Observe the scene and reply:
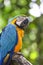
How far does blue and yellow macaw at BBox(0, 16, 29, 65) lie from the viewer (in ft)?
4.08

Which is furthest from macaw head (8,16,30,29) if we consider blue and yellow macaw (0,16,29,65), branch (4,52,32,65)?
branch (4,52,32,65)

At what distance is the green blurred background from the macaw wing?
0.18 m

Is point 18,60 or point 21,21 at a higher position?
point 21,21

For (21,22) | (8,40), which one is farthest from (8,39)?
(21,22)

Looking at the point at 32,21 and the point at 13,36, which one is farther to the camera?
the point at 32,21

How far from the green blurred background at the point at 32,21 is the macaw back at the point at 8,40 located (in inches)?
7.3

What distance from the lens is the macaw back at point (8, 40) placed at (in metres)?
1.25

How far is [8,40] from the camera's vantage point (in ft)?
4.17

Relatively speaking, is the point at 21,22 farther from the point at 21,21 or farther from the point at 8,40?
the point at 8,40

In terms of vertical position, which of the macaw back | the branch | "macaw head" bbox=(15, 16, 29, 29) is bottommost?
the branch

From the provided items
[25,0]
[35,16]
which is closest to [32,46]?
[35,16]

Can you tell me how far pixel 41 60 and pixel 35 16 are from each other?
0.40m

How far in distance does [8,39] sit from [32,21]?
38cm

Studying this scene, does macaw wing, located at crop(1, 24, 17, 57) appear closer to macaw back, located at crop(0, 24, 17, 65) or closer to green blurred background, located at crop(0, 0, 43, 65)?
macaw back, located at crop(0, 24, 17, 65)
